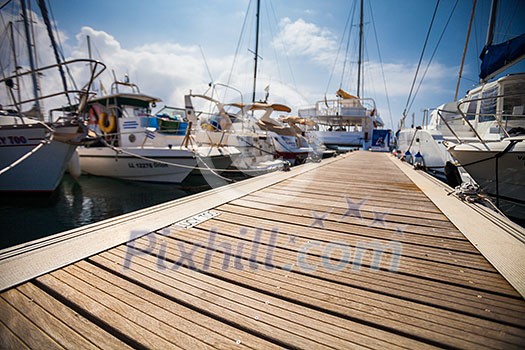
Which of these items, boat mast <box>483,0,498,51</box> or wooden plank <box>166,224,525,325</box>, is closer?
wooden plank <box>166,224,525,325</box>

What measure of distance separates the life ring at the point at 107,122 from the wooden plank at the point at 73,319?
10504 millimetres

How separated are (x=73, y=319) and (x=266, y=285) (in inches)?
37.0

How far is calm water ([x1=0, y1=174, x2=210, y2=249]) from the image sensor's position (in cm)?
491

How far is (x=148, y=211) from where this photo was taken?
98.9 inches

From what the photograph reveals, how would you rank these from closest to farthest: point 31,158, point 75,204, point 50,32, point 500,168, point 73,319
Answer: point 73,319, point 500,168, point 31,158, point 75,204, point 50,32

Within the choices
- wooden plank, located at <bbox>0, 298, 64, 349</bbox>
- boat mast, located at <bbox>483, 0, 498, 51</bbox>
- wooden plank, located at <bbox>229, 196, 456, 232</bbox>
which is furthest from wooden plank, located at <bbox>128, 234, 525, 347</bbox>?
boat mast, located at <bbox>483, 0, 498, 51</bbox>

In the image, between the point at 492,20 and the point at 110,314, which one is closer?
the point at 110,314

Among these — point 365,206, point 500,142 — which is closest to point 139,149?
point 365,206

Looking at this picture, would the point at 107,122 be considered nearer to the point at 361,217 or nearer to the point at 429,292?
the point at 361,217

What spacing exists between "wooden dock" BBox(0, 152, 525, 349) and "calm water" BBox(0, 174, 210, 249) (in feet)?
14.0

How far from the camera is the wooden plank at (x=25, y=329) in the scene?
0.96 m

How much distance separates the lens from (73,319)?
42.7 inches

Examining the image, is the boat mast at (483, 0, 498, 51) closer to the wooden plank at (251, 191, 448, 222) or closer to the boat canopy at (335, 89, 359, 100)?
the wooden plank at (251, 191, 448, 222)

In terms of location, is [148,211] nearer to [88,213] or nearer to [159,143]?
[88,213]
